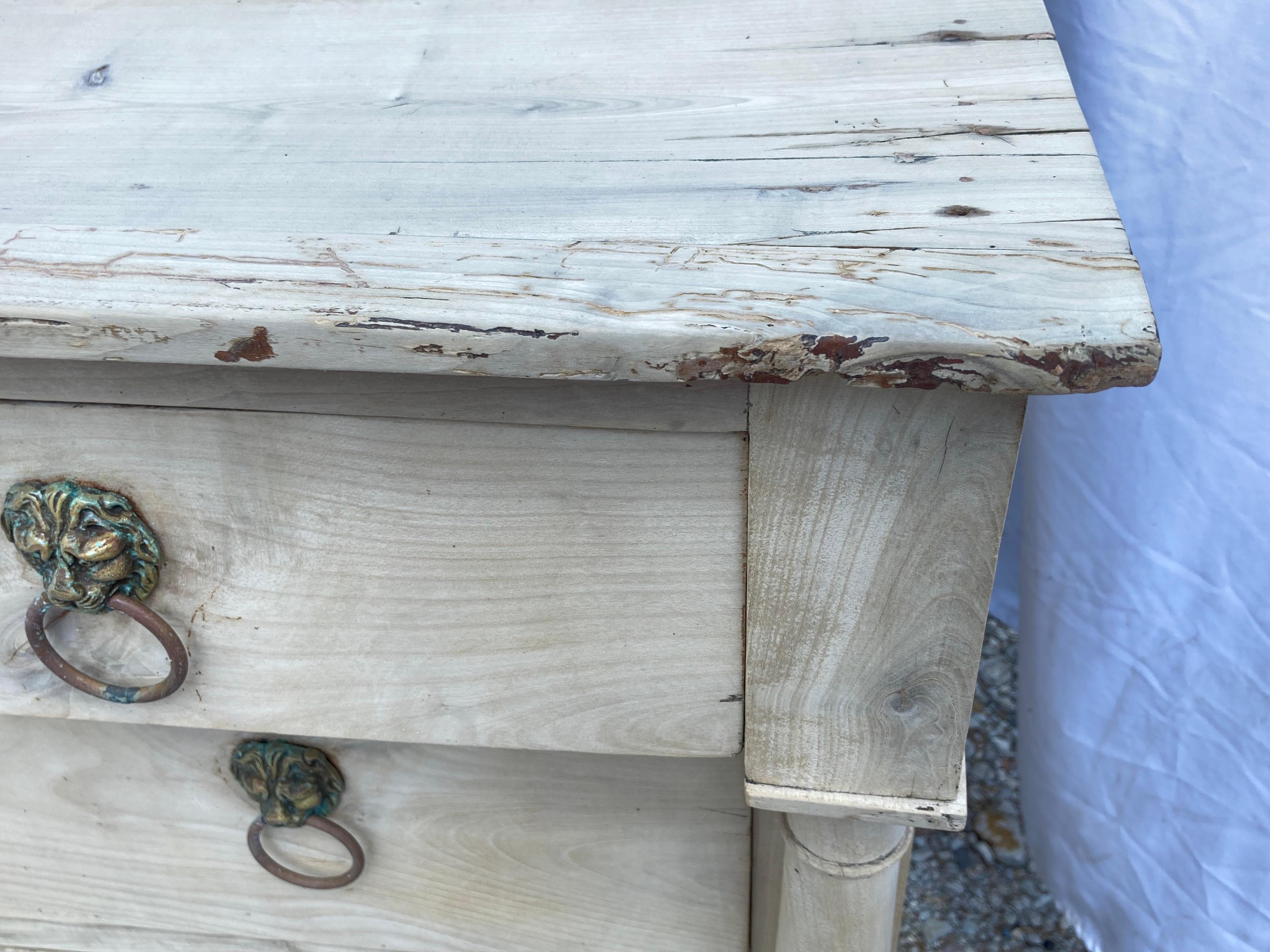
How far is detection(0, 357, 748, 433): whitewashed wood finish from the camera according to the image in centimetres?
31

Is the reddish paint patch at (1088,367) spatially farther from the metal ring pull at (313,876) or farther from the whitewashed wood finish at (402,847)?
the metal ring pull at (313,876)

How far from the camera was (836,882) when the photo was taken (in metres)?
0.42

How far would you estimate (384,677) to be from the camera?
39 centimetres

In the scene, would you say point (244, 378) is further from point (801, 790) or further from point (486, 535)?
point (801, 790)

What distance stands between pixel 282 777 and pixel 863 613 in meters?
0.32

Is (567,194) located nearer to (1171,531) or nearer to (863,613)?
(863,613)

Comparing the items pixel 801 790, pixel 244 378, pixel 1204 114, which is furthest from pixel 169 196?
pixel 1204 114

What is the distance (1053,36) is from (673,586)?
283 mm

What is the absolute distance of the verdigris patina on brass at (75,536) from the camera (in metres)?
0.34

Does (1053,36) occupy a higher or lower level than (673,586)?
higher

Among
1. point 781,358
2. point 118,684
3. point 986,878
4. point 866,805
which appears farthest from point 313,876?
point 986,878

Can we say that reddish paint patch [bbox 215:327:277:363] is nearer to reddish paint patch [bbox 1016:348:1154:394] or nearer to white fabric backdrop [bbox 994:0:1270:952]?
reddish paint patch [bbox 1016:348:1154:394]


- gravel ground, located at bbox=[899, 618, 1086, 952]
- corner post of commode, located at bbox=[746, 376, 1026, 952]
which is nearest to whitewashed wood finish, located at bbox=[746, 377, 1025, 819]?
corner post of commode, located at bbox=[746, 376, 1026, 952]

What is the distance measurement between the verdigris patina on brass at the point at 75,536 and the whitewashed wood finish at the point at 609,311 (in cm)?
7
